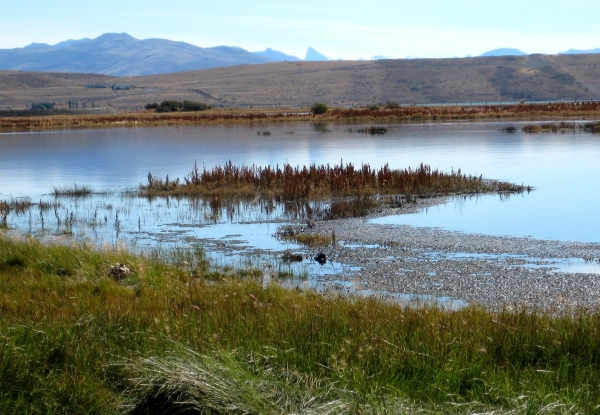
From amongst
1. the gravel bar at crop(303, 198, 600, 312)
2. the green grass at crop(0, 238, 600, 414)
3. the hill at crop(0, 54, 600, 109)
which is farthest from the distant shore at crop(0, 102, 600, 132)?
the green grass at crop(0, 238, 600, 414)

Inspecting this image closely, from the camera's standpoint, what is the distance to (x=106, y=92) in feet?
456

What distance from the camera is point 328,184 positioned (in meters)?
20.2

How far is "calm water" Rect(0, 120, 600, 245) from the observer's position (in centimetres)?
1593

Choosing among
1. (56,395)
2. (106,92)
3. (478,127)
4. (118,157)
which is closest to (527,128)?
(478,127)

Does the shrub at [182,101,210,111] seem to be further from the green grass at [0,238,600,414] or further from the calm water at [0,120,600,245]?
the green grass at [0,238,600,414]

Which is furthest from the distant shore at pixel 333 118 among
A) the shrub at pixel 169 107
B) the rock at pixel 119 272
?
the rock at pixel 119 272

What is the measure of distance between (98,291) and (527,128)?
39865mm

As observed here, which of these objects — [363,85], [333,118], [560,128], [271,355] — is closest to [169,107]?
[333,118]

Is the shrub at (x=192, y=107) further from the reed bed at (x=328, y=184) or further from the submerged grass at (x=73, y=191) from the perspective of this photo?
the reed bed at (x=328, y=184)

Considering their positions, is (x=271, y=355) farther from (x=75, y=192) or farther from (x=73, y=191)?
(x=73, y=191)

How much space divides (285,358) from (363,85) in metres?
129

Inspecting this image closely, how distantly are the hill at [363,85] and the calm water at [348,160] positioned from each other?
67862 mm

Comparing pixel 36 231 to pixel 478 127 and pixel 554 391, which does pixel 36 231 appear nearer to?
pixel 554 391

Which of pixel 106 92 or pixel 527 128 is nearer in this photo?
pixel 527 128
